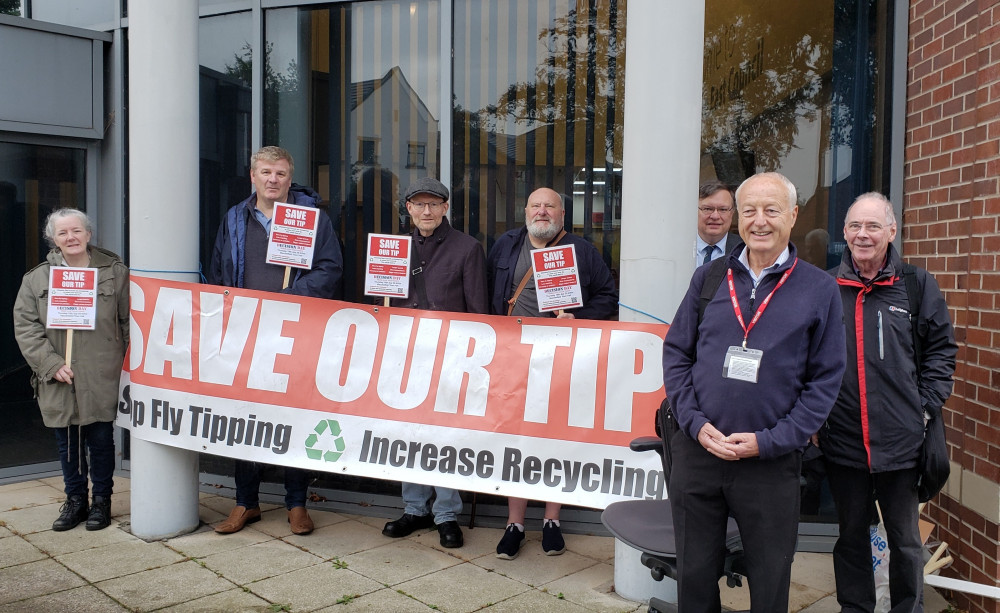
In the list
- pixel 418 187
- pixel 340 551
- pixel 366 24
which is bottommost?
pixel 340 551

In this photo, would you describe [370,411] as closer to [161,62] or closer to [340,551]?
[340,551]

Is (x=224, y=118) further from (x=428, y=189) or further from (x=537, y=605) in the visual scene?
(x=537, y=605)

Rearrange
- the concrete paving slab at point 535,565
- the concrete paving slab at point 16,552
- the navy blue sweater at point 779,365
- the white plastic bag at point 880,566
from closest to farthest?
the navy blue sweater at point 779,365 → the white plastic bag at point 880,566 → the concrete paving slab at point 535,565 → the concrete paving slab at point 16,552

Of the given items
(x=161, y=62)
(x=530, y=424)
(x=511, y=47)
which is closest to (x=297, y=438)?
(x=530, y=424)

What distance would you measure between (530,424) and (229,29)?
380cm

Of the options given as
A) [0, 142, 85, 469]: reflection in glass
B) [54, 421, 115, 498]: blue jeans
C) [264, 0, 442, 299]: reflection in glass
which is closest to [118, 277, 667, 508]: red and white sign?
[54, 421, 115, 498]: blue jeans

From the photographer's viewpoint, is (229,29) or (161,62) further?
(229,29)

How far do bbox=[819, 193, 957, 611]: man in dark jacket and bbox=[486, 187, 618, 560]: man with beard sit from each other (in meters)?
1.45

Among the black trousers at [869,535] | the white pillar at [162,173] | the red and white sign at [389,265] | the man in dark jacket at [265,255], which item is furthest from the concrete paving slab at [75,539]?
the black trousers at [869,535]

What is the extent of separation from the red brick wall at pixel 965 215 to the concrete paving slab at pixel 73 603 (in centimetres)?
409

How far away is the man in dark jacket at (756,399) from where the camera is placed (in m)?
2.72

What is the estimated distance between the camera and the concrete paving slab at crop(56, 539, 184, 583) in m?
4.30

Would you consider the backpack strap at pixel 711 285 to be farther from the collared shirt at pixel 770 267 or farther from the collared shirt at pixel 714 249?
the collared shirt at pixel 714 249

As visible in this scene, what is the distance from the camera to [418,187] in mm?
4691
